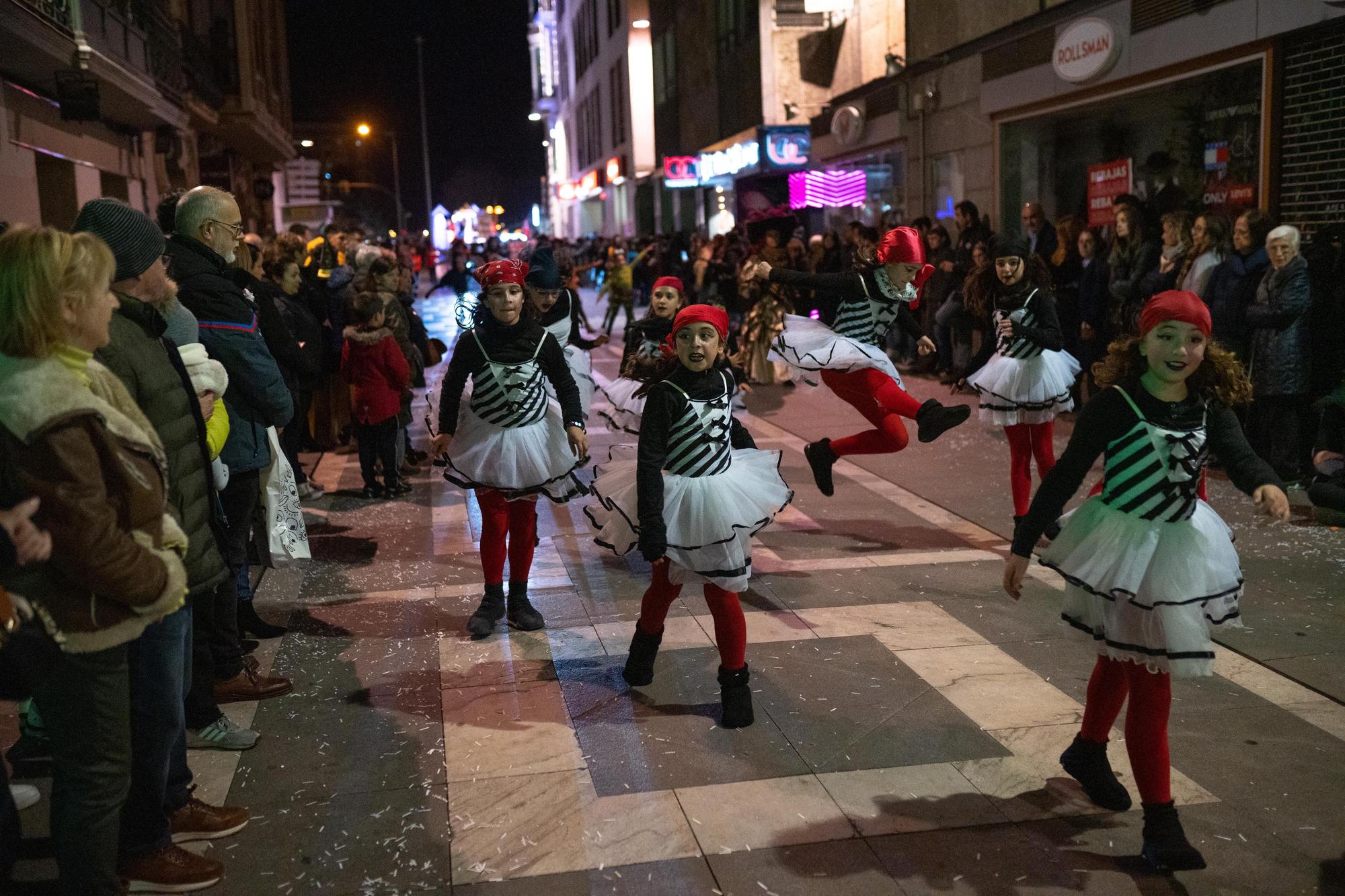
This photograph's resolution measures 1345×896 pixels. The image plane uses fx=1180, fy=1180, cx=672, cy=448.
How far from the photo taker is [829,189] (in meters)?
23.2

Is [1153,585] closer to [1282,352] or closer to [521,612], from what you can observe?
[521,612]

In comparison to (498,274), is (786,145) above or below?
above

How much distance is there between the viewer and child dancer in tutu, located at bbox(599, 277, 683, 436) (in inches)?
294

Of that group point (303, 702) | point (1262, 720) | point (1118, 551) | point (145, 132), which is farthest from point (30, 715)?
point (145, 132)

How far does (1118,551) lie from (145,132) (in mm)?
20947

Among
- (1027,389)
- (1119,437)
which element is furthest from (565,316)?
(1119,437)

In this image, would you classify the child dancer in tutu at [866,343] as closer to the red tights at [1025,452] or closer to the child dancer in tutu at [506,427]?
the red tights at [1025,452]

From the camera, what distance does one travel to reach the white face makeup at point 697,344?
485 cm

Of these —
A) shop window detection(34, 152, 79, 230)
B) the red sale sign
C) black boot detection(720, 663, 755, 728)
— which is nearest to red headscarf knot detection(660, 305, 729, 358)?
black boot detection(720, 663, 755, 728)

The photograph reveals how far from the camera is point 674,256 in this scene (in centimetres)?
2512

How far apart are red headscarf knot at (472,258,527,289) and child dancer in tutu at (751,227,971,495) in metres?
2.10

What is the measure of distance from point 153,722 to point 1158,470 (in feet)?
10.6

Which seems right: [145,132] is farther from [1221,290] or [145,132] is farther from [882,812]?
[882,812]

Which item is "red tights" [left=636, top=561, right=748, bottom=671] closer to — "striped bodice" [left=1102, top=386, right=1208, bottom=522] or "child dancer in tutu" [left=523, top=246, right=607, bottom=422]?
"striped bodice" [left=1102, top=386, right=1208, bottom=522]
